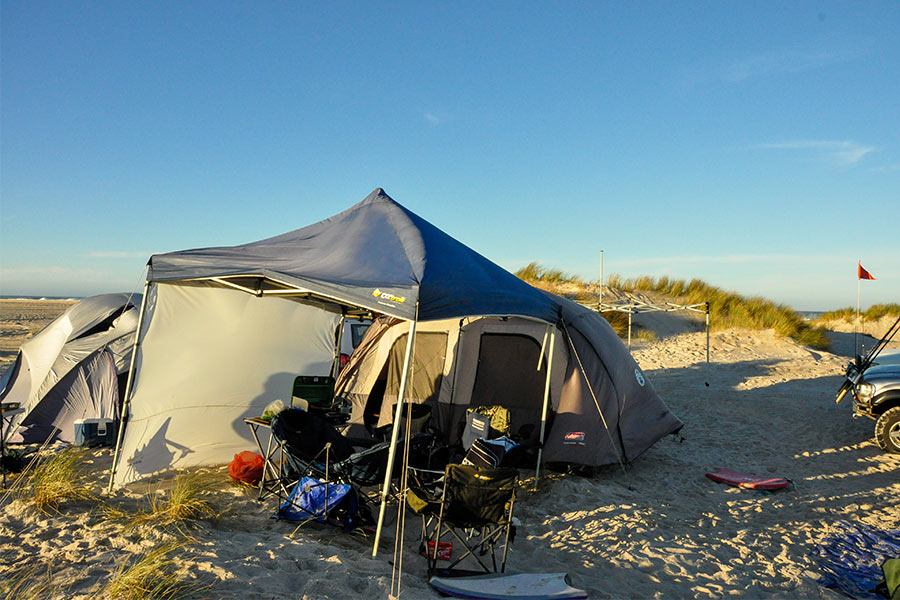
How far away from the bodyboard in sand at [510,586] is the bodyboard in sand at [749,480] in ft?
12.5

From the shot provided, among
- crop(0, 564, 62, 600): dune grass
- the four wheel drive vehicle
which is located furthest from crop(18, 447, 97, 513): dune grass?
the four wheel drive vehicle

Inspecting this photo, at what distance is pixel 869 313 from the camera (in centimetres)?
3014

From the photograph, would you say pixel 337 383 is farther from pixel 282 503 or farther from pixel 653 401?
pixel 653 401

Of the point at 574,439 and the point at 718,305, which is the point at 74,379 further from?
the point at 718,305

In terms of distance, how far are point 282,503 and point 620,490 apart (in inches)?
145

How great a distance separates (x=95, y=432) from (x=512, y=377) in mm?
5671

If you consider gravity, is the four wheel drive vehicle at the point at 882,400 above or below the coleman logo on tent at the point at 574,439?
above

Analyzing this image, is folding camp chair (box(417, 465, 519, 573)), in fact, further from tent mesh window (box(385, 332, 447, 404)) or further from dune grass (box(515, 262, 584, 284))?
dune grass (box(515, 262, 584, 284))

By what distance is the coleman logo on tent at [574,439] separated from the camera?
757cm

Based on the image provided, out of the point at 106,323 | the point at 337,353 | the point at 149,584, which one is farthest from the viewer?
the point at 106,323

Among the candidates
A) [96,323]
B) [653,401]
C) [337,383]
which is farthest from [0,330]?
[653,401]

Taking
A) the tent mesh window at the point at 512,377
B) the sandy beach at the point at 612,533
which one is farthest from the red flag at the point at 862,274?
the tent mesh window at the point at 512,377

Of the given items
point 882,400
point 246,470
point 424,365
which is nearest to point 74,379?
point 246,470

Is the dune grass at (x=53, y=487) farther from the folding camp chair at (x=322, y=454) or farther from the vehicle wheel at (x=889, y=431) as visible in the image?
the vehicle wheel at (x=889, y=431)
